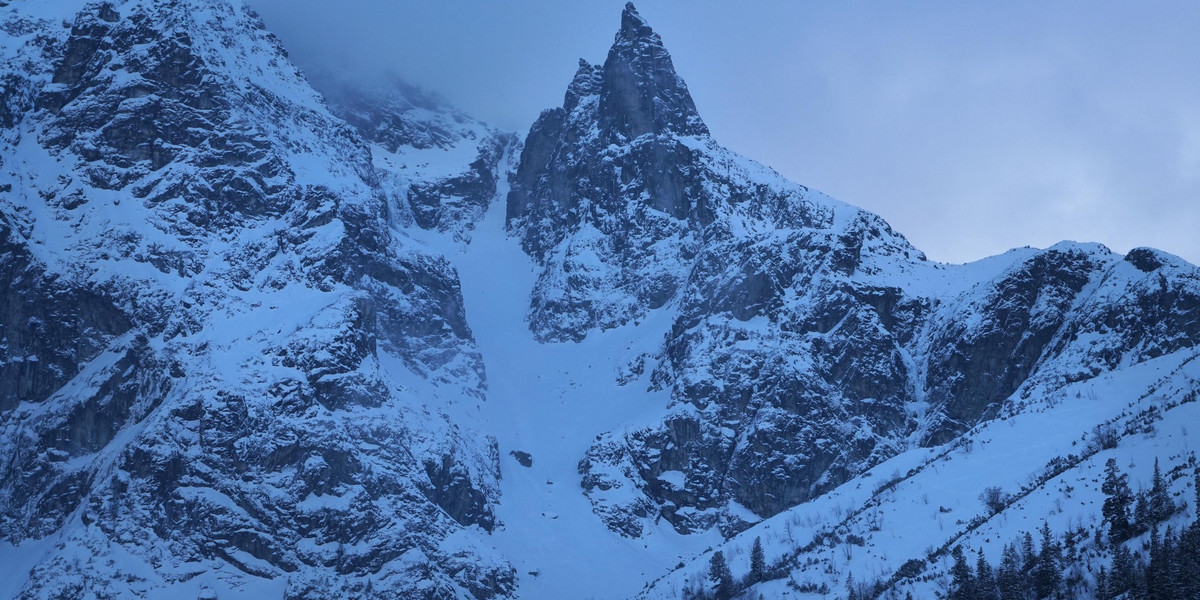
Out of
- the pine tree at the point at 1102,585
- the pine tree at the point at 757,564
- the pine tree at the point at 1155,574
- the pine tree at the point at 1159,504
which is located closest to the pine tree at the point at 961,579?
the pine tree at the point at 1102,585

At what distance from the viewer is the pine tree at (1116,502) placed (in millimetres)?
109188

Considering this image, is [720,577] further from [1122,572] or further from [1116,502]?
[1122,572]

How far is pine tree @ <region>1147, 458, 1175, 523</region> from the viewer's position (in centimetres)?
10694

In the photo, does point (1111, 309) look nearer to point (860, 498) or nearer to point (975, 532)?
point (860, 498)

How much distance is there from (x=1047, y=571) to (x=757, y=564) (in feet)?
144

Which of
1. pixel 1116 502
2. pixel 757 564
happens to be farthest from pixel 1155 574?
pixel 757 564

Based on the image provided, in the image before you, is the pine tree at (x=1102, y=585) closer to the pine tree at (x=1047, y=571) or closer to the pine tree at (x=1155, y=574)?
the pine tree at (x=1155, y=574)

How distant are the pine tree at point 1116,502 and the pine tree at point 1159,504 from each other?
196 cm

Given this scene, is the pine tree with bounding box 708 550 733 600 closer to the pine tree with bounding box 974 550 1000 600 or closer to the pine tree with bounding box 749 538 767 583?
the pine tree with bounding box 749 538 767 583

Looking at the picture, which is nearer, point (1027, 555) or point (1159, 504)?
point (1159, 504)

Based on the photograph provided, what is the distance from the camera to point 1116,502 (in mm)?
113500

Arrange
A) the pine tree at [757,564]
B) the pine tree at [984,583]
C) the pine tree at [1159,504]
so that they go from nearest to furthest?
the pine tree at [1159,504], the pine tree at [984,583], the pine tree at [757,564]

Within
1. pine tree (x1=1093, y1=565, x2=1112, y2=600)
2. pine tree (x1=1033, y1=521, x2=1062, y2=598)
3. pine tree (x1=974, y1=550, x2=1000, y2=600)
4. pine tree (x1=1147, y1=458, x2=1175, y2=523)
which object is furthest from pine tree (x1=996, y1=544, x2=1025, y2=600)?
pine tree (x1=1147, y1=458, x2=1175, y2=523)

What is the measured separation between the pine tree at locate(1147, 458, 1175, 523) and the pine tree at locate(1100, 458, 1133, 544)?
196cm
